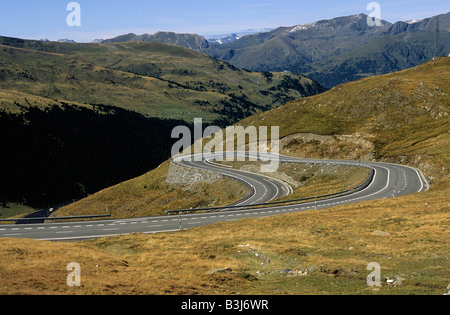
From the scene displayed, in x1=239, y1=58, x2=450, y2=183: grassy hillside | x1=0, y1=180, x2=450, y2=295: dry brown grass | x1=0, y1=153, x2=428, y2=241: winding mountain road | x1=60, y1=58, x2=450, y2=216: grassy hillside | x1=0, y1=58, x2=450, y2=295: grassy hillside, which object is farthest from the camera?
x1=60, y1=58, x2=450, y2=216: grassy hillside

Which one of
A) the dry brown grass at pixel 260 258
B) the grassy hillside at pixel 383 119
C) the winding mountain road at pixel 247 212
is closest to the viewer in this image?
the dry brown grass at pixel 260 258

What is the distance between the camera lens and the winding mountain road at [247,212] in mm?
43125

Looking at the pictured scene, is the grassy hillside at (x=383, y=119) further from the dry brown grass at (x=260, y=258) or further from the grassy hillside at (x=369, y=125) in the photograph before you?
the dry brown grass at (x=260, y=258)

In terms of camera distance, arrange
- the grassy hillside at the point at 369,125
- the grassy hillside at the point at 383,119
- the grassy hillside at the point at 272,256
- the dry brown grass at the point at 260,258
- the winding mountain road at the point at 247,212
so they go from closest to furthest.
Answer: the dry brown grass at the point at 260,258
the grassy hillside at the point at 272,256
the winding mountain road at the point at 247,212
the grassy hillside at the point at 383,119
the grassy hillside at the point at 369,125

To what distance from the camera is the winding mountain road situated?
43.1 meters

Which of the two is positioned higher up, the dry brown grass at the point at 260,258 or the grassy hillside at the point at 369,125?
the grassy hillside at the point at 369,125

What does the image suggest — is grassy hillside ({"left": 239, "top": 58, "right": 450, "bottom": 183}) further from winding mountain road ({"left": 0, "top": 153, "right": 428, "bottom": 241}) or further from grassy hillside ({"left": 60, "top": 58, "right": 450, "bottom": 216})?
winding mountain road ({"left": 0, "top": 153, "right": 428, "bottom": 241})

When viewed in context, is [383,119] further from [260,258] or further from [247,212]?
[260,258]

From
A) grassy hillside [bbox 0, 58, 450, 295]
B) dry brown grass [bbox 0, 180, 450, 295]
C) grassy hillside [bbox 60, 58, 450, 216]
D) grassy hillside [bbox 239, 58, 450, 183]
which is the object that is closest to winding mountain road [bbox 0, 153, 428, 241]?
grassy hillside [bbox 0, 58, 450, 295]

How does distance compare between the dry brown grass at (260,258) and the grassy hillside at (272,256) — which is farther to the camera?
the grassy hillside at (272,256)

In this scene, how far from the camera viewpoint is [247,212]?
55.0 m

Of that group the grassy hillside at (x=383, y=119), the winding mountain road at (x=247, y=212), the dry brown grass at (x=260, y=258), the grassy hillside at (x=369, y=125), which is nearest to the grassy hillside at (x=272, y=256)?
the dry brown grass at (x=260, y=258)

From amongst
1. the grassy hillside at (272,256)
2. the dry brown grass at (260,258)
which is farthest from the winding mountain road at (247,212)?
the dry brown grass at (260,258)
